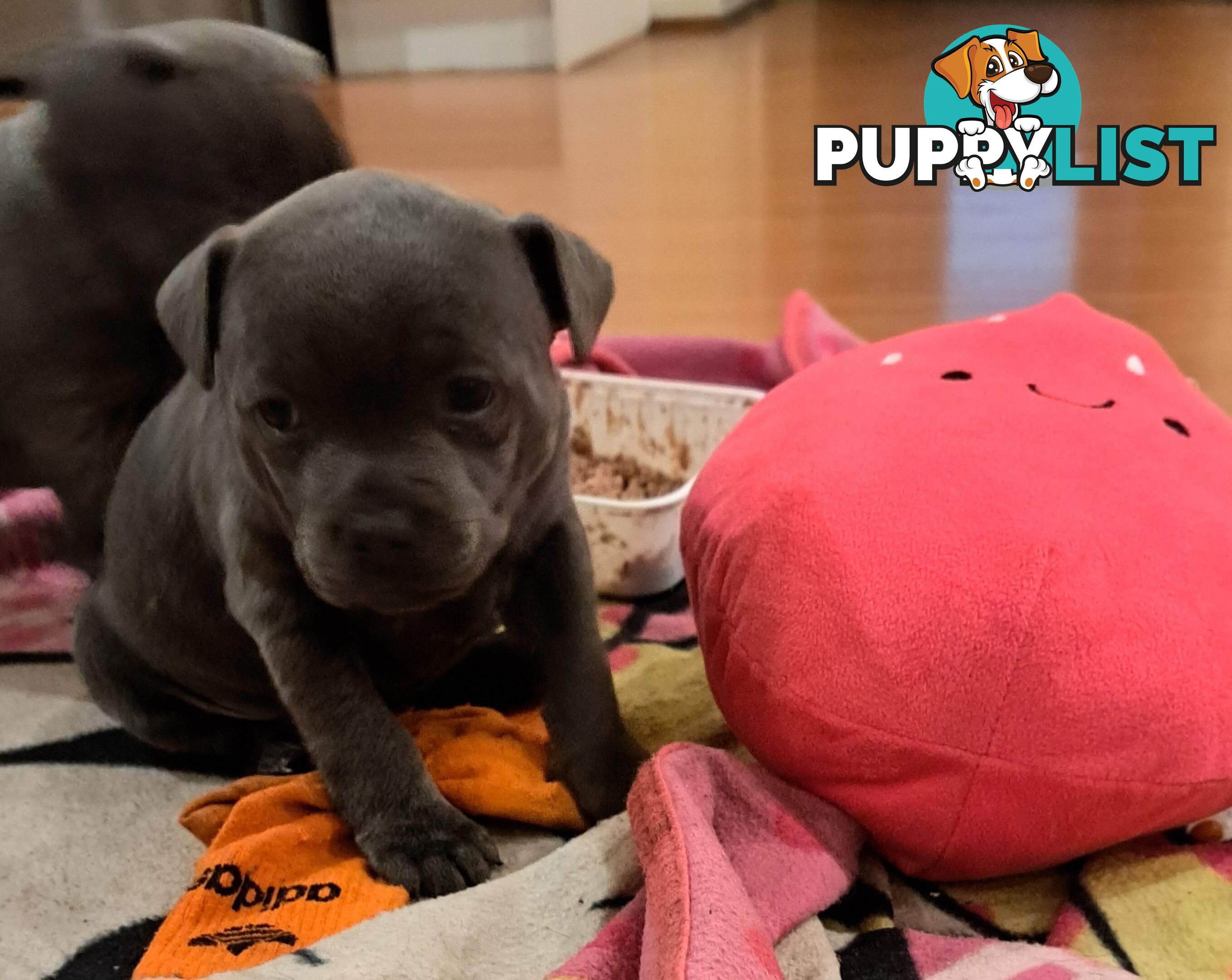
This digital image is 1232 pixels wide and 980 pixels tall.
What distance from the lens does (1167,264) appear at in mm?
2416

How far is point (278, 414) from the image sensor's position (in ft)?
2.93

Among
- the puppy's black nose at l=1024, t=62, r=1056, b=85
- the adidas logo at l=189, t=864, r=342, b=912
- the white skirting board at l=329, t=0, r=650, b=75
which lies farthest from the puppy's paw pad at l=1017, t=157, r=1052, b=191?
the white skirting board at l=329, t=0, r=650, b=75

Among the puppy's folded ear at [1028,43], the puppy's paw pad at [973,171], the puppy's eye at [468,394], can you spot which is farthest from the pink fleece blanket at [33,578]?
the puppy's folded ear at [1028,43]

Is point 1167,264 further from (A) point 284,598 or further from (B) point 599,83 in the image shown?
(B) point 599,83

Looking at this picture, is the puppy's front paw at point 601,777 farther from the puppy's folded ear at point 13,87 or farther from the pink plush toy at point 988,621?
the puppy's folded ear at point 13,87

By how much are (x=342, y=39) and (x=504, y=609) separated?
4596 millimetres

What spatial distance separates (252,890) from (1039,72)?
2.83 meters

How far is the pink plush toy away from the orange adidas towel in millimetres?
201

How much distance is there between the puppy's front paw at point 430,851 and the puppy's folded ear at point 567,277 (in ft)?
1.34

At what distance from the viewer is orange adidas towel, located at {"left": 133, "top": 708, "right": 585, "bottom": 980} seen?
921 millimetres

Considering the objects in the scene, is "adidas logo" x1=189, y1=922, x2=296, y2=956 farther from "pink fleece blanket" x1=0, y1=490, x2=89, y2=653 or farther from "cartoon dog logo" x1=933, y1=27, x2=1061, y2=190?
"cartoon dog logo" x1=933, y1=27, x2=1061, y2=190

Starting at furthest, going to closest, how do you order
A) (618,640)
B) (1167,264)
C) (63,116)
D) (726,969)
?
(1167,264) → (618,640) → (63,116) → (726,969)

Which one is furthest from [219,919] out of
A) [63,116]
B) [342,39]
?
[342,39]
